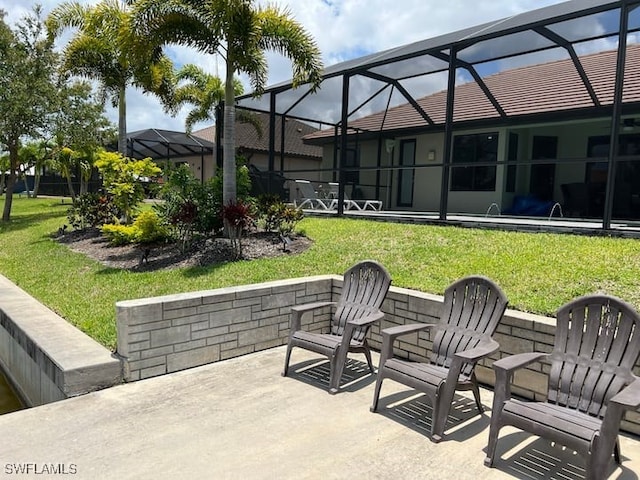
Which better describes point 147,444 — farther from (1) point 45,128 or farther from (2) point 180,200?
(1) point 45,128

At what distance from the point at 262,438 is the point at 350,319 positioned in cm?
156

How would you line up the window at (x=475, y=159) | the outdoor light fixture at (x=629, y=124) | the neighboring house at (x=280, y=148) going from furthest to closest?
the neighboring house at (x=280, y=148) → the window at (x=475, y=159) → the outdoor light fixture at (x=629, y=124)

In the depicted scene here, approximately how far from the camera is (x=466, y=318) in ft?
12.1

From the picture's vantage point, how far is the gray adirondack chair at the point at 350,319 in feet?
12.7

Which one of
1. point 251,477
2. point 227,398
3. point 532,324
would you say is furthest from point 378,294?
point 251,477

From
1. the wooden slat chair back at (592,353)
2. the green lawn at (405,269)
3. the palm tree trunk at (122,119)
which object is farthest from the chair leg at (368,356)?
the palm tree trunk at (122,119)

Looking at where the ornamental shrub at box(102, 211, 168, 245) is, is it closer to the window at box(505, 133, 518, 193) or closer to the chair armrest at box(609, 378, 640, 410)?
the chair armrest at box(609, 378, 640, 410)

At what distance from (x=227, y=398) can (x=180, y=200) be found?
546 cm

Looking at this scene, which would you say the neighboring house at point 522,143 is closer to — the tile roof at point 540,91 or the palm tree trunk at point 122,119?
the tile roof at point 540,91

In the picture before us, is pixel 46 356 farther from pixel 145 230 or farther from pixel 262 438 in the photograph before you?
pixel 145 230

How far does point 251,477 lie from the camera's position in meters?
2.65

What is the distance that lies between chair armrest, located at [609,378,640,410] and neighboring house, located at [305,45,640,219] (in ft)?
26.9

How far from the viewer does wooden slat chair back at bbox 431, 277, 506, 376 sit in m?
3.52

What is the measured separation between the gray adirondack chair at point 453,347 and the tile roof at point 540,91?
9.12 m
